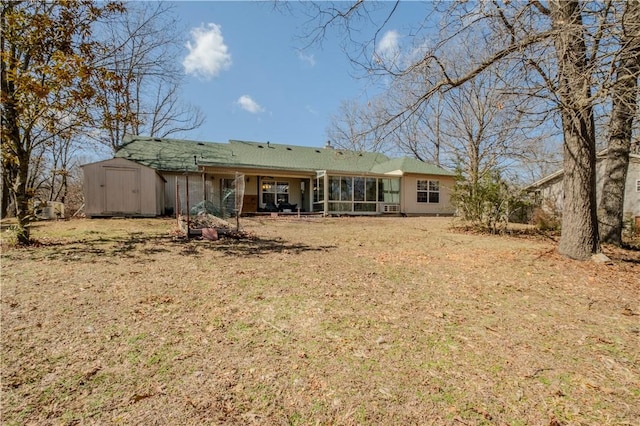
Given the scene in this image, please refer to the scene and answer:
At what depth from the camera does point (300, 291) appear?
4117 mm

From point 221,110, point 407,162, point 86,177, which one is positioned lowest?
point 86,177

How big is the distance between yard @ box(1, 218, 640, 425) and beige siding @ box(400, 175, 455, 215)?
592 inches

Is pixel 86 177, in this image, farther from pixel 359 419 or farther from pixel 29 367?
pixel 359 419

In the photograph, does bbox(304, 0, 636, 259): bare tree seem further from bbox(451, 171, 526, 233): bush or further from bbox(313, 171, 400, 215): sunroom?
bbox(313, 171, 400, 215): sunroom

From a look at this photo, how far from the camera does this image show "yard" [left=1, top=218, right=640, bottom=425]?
2.00 metres

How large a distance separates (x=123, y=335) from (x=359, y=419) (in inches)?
91.7

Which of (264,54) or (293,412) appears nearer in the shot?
(293,412)

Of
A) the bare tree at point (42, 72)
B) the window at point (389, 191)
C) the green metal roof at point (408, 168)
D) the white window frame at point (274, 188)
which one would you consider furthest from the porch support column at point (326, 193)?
the bare tree at point (42, 72)

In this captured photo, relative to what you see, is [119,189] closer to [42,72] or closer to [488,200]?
[42,72]

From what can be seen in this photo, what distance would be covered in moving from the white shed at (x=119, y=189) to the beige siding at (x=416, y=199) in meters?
14.7

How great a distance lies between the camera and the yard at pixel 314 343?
6.56ft

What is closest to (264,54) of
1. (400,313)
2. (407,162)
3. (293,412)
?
(400,313)

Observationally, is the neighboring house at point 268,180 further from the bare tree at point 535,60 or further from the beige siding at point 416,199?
the bare tree at point 535,60

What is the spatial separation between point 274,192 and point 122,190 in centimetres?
847
